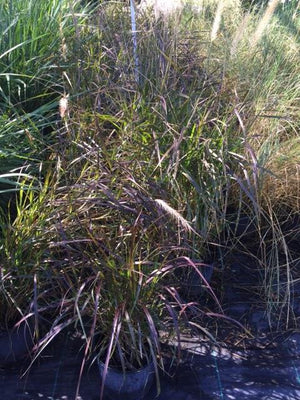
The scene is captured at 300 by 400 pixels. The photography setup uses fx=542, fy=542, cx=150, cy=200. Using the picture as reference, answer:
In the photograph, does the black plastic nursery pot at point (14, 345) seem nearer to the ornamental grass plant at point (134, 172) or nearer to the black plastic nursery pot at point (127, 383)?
the ornamental grass plant at point (134, 172)

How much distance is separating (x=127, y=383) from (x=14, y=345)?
590mm

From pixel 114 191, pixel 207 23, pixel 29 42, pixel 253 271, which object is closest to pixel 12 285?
pixel 114 191

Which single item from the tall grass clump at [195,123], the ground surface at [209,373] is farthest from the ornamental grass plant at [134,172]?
the ground surface at [209,373]

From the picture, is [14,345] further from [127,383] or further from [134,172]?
[134,172]

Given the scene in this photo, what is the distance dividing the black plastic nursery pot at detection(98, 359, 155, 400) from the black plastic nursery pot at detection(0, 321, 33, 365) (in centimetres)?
43

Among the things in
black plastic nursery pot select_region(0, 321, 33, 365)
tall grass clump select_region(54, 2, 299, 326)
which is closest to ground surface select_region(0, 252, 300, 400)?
black plastic nursery pot select_region(0, 321, 33, 365)

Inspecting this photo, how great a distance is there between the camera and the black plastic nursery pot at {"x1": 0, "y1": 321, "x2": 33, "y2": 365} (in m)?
2.47

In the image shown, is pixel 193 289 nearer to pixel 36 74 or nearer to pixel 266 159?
pixel 266 159

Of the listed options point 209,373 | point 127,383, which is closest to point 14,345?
point 127,383

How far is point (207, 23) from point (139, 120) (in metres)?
2.38

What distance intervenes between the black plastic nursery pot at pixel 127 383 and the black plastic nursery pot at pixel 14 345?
0.43 m

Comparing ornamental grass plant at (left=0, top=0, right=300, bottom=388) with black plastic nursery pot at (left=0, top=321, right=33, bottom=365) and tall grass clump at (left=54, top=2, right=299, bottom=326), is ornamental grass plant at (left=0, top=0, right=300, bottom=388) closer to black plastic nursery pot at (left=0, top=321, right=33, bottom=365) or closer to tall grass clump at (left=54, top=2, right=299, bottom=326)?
tall grass clump at (left=54, top=2, right=299, bottom=326)

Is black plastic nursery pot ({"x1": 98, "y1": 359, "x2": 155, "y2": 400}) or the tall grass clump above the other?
the tall grass clump

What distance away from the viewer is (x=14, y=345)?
2479mm
